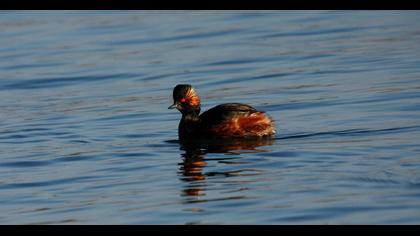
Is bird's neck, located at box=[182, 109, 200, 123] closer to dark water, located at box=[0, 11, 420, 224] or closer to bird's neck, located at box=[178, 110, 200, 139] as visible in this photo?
bird's neck, located at box=[178, 110, 200, 139]

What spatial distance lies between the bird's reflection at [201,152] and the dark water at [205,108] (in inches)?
1.2

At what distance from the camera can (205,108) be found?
15.4 metres

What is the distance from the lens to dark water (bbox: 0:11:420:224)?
943 cm

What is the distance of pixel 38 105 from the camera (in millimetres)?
16156

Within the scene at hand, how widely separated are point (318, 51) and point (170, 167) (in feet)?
27.2

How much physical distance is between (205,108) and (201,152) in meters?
3.13

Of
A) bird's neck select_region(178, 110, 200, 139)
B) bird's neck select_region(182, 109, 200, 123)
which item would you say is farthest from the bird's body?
bird's neck select_region(182, 109, 200, 123)

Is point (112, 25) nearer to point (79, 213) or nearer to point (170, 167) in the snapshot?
point (170, 167)

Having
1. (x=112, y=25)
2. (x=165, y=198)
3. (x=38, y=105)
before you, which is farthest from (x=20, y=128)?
(x=112, y=25)

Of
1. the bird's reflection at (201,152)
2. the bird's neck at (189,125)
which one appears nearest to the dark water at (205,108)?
the bird's reflection at (201,152)

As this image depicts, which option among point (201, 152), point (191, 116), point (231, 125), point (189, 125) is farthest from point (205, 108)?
point (201, 152)

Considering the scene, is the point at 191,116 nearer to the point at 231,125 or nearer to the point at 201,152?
the point at 231,125

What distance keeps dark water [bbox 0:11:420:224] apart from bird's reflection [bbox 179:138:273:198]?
0.03 m

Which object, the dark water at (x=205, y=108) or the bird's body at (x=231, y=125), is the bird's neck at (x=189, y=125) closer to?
the bird's body at (x=231, y=125)
